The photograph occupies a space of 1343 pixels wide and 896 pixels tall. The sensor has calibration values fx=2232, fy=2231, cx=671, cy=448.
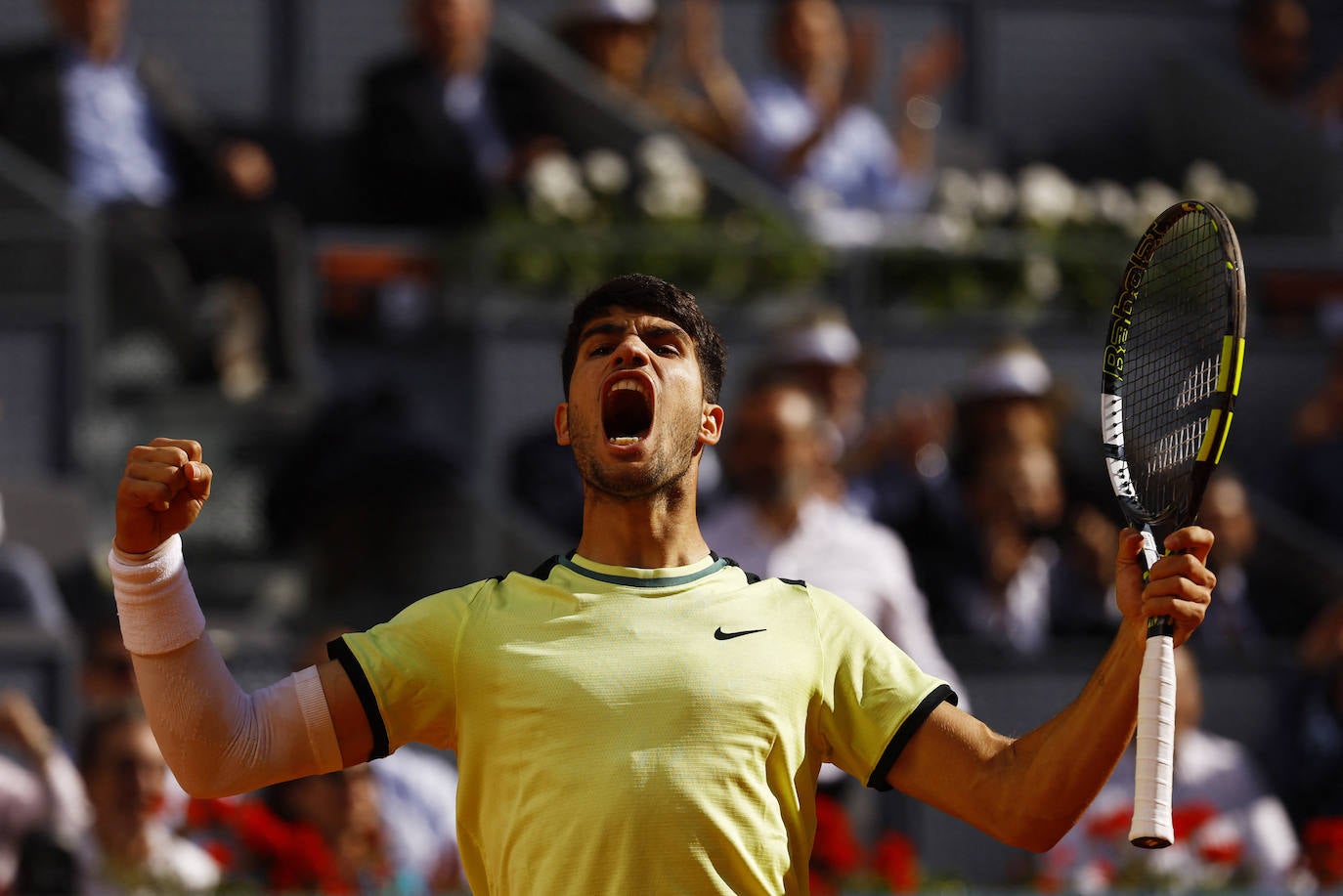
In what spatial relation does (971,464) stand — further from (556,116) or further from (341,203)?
(341,203)

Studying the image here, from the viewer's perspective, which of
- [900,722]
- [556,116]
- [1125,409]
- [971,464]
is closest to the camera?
[900,722]

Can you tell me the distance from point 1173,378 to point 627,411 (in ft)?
3.22

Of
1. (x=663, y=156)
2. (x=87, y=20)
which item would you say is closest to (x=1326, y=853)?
(x=663, y=156)

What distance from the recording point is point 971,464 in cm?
854

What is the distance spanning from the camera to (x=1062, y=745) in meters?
3.10

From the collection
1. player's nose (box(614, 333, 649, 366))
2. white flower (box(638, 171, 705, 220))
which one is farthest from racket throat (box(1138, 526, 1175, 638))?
white flower (box(638, 171, 705, 220))

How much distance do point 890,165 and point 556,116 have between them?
5.63 ft

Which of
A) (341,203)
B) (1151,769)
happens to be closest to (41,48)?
(341,203)

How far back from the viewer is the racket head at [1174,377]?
10.6 ft

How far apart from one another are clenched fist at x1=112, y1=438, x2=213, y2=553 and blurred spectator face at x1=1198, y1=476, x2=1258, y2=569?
19.8 feet

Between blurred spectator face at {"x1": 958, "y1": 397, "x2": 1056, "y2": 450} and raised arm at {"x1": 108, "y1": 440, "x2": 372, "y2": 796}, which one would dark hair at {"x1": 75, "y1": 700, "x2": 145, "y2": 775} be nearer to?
raised arm at {"x1": 108, "y1": 440, "x2": 372, "y2": 796}

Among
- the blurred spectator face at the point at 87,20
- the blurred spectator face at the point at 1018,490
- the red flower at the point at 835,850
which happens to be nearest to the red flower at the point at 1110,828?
the red flower at the point at 835,850

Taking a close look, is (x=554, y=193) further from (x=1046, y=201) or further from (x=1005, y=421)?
(x=1046, y=201)

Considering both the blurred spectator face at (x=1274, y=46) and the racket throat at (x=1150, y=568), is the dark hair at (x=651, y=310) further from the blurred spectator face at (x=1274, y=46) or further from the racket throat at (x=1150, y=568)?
the blurred spectator face at (x=1274, y=46)
